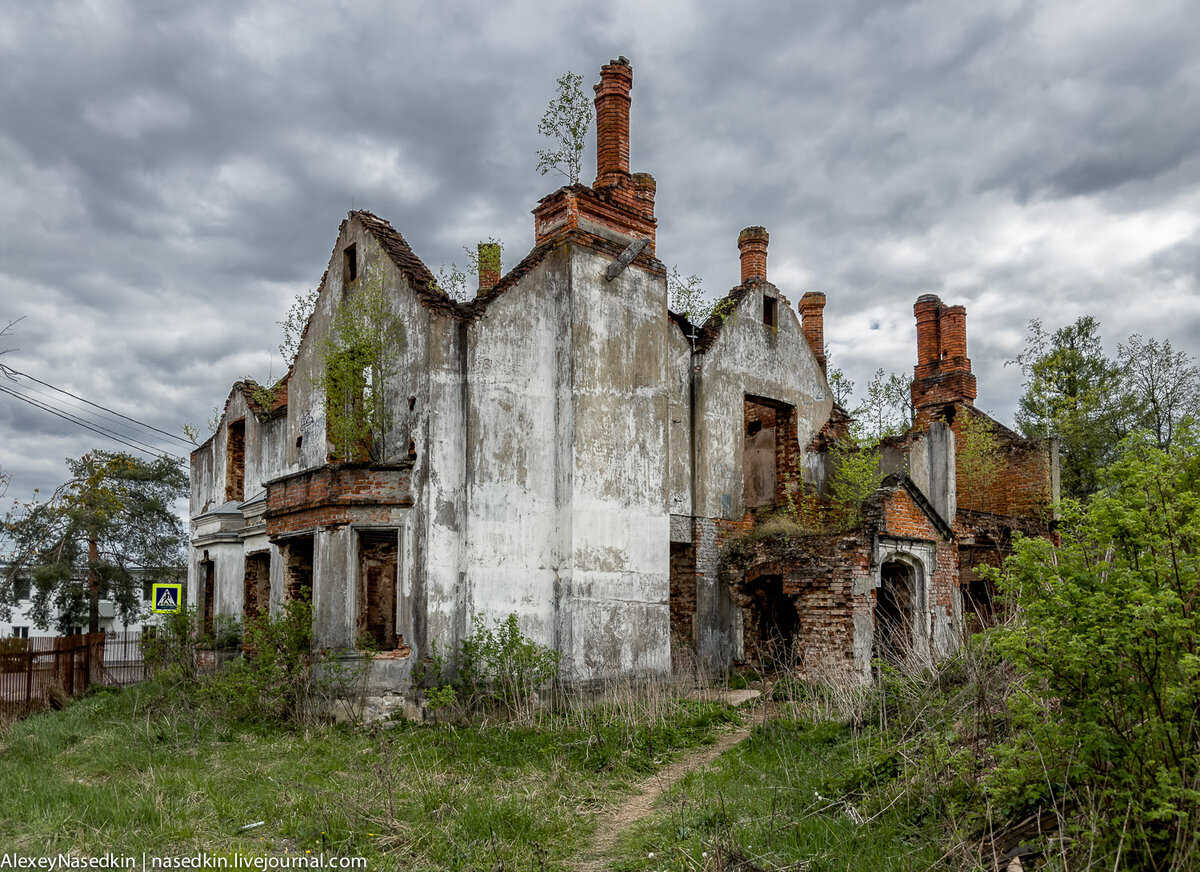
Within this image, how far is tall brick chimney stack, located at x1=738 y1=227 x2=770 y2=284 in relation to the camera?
21078 millimetres

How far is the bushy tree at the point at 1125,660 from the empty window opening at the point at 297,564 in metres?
11.9

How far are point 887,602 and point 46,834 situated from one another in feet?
45.8

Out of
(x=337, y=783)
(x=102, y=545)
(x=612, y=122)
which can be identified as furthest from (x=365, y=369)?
(x=102, y=545)

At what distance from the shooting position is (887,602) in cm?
1692

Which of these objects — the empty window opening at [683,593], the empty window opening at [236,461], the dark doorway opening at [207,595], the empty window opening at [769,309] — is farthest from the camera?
the empty window opening at [236,461]

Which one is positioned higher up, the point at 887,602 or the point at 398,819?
the point at 887,602

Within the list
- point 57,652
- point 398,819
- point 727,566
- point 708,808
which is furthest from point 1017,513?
point 57,652

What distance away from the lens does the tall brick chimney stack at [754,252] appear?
21.1 metres

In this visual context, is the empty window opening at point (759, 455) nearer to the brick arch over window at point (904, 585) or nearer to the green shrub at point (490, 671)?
the brick arch over window at point (904, 585)

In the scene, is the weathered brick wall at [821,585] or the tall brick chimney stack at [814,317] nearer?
the weathered brick wall at [821,585]

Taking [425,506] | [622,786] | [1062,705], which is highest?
[425,506]

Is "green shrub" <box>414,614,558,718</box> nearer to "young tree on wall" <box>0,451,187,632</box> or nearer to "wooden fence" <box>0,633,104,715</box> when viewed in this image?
"wooden fence" <box>0,633,104,715</box>


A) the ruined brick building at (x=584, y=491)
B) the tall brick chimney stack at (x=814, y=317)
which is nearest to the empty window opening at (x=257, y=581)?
the ruined brick building at (x=584, y=491)

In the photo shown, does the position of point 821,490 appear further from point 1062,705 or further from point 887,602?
point 1062,705
